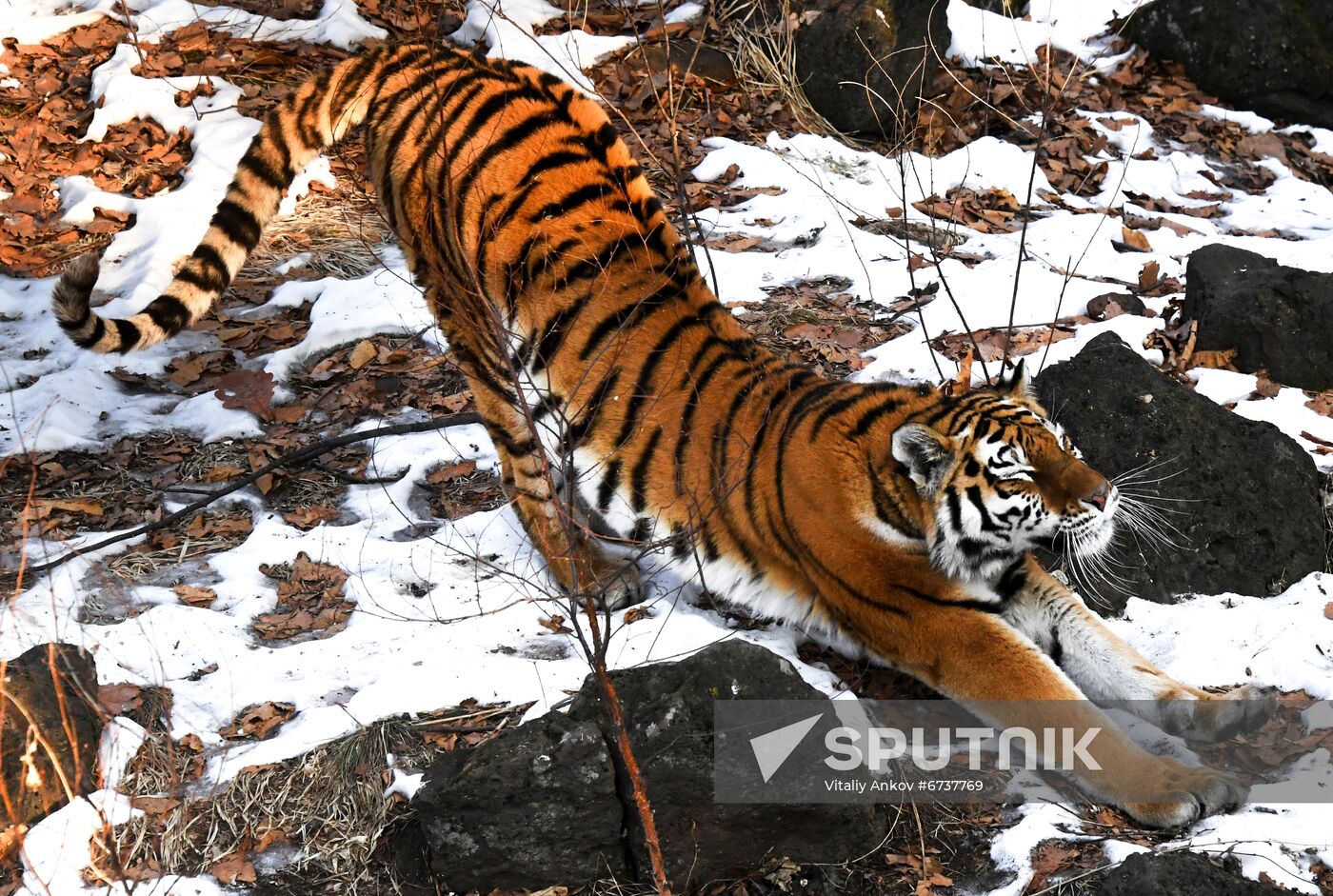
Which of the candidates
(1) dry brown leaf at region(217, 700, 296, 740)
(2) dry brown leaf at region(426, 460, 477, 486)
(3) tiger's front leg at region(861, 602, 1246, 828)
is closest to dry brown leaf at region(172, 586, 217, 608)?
(1) dry brown leaf at region(217, 700, 296, 740)

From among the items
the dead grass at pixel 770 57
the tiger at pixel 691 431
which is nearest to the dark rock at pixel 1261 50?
the dead grass at pixel 770 57

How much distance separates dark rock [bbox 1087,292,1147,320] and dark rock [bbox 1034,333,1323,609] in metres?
1.32

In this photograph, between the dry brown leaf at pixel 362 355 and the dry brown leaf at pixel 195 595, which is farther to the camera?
the dry brown leaf at pixel 362 355

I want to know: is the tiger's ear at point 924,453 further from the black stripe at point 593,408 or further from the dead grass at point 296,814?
the dead grass at point 296,814

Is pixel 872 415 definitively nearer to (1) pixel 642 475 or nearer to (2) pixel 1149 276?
(1) pixel 642 475

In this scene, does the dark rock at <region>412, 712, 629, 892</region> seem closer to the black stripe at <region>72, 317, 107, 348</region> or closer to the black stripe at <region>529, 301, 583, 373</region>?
the black stripe at <region>529, 301, 583, 373</region>

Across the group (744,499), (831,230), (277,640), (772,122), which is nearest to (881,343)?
(831,230)

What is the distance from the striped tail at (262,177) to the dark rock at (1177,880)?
3.78 metres

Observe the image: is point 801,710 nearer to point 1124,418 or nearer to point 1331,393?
point 1124,418

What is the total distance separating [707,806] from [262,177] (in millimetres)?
3153

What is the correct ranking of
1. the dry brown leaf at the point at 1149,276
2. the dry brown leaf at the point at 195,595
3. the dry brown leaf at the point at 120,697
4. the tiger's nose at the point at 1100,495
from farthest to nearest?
1. the dry brown leaf at the point at 1149,276
2. the dry brown leaf at the point at 195,595
3. the dry brown leaf at the point at 120,697
4. the tiger's nose at the point at 1100,495

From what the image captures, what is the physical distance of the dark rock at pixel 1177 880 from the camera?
9.46 feet

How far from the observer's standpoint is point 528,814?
3.37 metres

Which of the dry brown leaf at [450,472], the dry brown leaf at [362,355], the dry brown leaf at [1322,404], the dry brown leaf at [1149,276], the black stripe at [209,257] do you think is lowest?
the dry brown leaf at [450,472]
